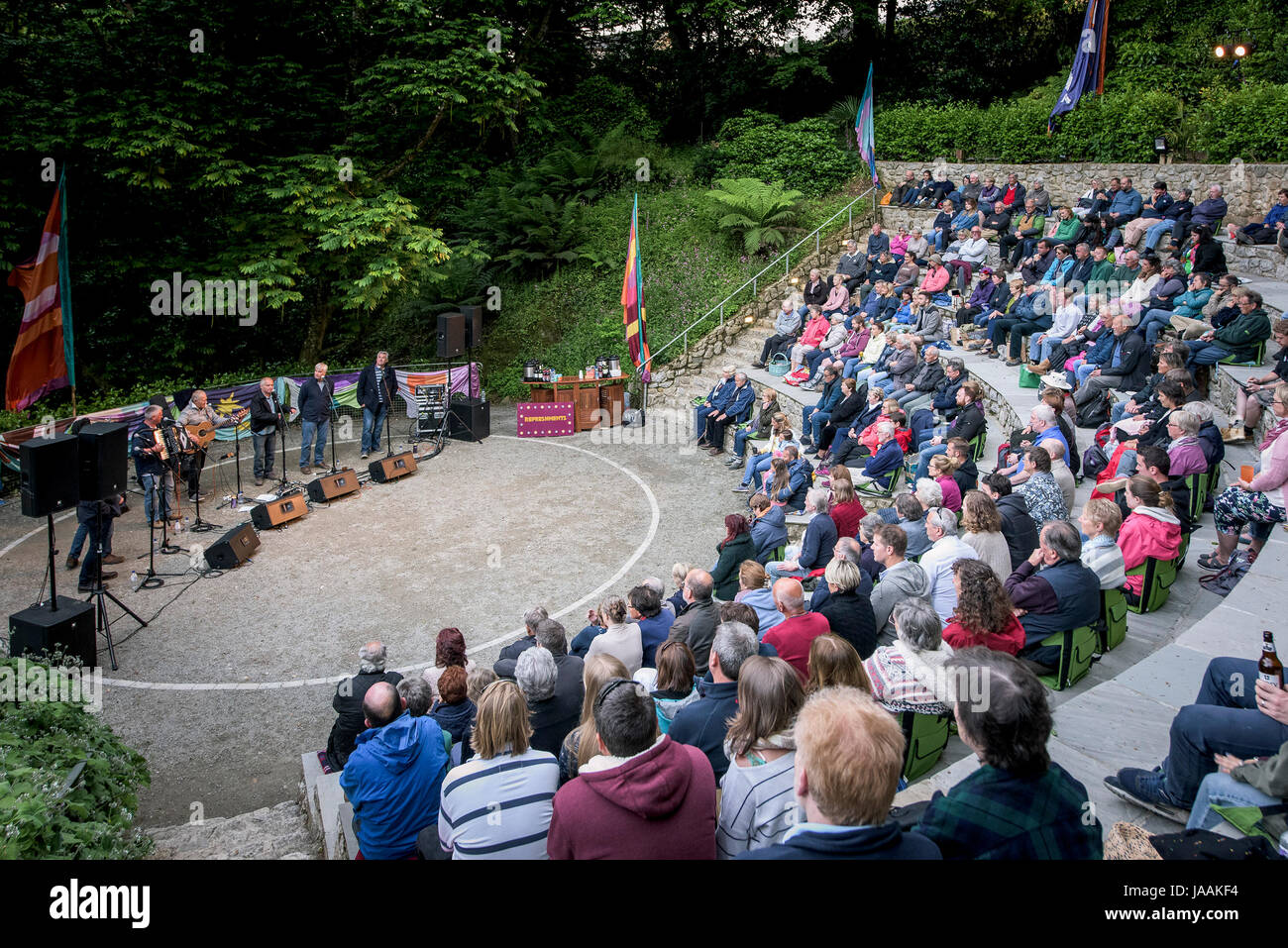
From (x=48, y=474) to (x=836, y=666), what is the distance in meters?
7.37

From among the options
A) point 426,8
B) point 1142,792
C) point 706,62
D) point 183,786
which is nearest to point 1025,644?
point 1142,792

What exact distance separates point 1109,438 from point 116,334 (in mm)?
19828

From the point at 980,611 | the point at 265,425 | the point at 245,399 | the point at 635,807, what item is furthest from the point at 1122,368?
the point at 245,399

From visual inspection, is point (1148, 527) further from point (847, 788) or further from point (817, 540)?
point (847, 788)

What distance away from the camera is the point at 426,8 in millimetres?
17641

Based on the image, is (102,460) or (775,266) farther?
(775,266)

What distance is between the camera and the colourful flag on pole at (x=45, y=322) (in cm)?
1182

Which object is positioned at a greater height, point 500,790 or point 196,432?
point 196,432

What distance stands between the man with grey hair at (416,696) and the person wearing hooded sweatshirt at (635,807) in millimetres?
2134

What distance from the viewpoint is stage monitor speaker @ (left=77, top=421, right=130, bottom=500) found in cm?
847

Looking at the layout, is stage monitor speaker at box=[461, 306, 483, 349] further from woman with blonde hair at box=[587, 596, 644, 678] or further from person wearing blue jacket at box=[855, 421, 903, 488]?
woman with blonde hair at box=[587, 596, 644, 678]

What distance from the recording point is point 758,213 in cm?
2122
